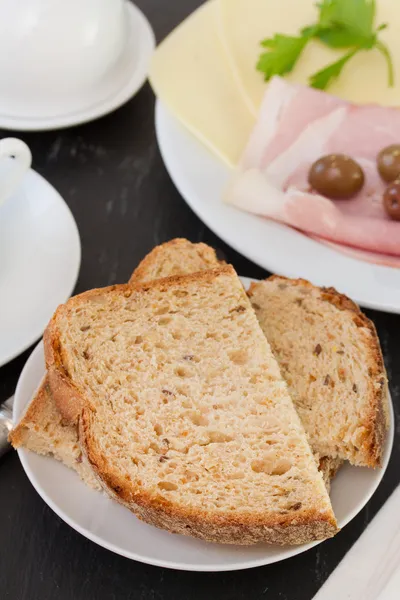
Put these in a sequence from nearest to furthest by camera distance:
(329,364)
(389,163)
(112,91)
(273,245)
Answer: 1. (329,364)
2. (273,245)
3. (389,163)
4. (112,91)

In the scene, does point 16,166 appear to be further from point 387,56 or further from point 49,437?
point 387,56

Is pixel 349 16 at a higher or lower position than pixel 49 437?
higher

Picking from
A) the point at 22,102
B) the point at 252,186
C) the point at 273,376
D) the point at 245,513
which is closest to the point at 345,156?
the point at 252,186

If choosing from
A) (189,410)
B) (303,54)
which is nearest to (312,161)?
(303,54)

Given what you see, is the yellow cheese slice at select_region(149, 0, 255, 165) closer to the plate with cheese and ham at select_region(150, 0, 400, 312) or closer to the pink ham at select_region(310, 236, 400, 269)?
the plate with cheese and ham at select_region(150, 0, 400, 312)

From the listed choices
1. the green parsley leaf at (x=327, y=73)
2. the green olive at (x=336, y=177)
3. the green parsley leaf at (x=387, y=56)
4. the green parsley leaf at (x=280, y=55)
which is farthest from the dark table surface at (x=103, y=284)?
the green parsley leaf at (x=387, y=56)

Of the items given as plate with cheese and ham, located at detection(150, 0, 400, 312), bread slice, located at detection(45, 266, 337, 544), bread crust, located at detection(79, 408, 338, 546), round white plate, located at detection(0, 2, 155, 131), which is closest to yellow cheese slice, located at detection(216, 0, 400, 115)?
plate with cheese and ham, located at detection(150, 0, 400, 312)
